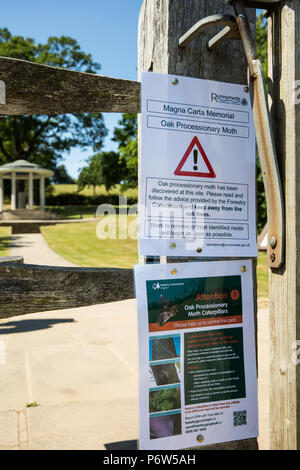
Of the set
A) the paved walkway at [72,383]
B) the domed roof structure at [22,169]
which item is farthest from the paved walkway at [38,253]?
the domed roof structure at [22,169]

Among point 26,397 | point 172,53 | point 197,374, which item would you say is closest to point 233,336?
point 197,374

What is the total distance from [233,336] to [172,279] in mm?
346

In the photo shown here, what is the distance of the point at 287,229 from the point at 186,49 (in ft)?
2.52

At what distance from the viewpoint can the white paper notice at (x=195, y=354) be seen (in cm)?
159

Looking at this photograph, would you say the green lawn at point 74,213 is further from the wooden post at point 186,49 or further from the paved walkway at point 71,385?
the wooden post at point 186,49

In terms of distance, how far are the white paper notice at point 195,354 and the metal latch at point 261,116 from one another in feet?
0.77

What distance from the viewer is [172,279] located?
162 cm

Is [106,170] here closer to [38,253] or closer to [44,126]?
[44,126]

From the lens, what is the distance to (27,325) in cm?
582

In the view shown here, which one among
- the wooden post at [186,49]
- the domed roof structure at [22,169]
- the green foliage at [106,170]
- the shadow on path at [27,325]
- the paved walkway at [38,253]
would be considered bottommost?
the shadow on path at [27,325]

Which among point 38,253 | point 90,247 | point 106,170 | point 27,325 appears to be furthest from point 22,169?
point 27,325

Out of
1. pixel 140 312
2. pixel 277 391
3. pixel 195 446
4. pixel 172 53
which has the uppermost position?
pixel 172 53

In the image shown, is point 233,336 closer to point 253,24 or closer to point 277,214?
point 277,214

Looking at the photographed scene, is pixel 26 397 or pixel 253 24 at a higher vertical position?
pixel 253 24
